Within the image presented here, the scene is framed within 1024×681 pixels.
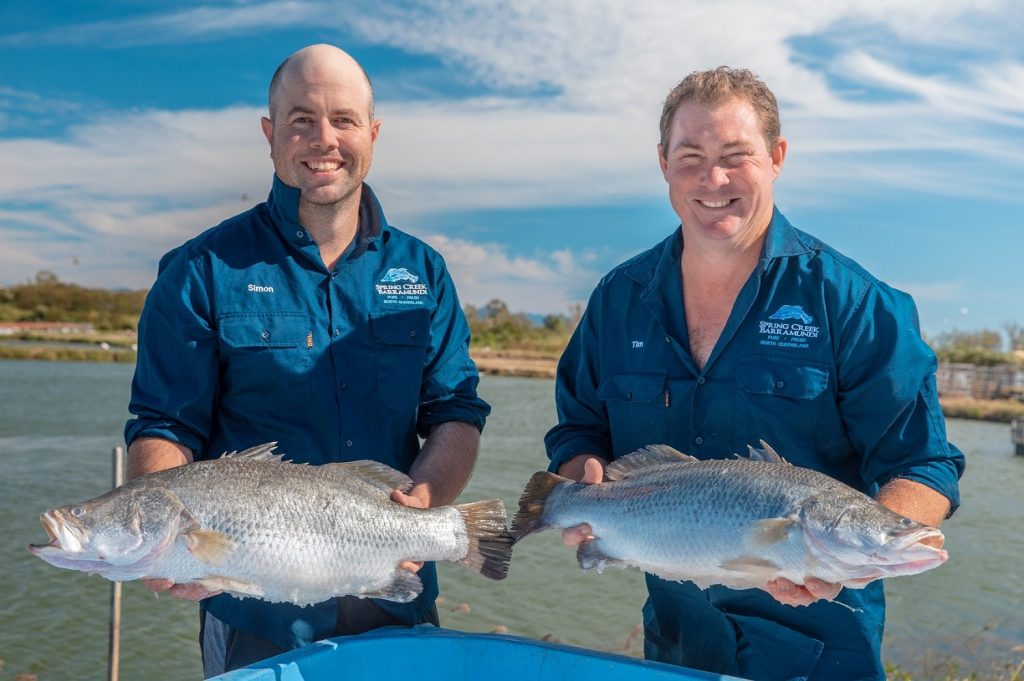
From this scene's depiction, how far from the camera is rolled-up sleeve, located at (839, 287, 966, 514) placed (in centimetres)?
335

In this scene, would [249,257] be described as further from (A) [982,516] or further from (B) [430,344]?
(A) [982,516]

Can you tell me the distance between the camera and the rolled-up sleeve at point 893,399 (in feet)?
11.0

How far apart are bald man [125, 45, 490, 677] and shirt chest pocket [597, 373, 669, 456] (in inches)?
24.0

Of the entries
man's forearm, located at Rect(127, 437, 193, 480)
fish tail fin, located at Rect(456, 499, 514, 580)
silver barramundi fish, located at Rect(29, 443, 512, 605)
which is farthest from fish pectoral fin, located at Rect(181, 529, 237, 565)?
fish tail fin, located at Rect(456, 499, 514, 580)

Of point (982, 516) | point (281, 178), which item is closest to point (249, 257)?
point (281, 178)

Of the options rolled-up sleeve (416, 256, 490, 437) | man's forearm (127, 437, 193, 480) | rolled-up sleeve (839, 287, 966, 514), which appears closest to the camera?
rolled-up sleeve (839, 287, 966, 514)

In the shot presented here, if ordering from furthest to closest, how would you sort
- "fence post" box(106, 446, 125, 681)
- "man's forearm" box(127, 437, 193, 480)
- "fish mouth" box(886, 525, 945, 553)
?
"fence post" box(106, 446, 125, 681)
"man's forearm" box(127, 437, 193, 480)
"fish mouth" box(886, 525, 945, 553)

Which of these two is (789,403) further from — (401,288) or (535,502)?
(401,288)

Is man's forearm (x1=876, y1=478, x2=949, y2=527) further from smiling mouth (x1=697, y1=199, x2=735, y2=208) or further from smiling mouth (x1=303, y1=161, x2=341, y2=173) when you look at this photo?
smiling mouth (x1=303, y1=161, x2=341, y2=173)

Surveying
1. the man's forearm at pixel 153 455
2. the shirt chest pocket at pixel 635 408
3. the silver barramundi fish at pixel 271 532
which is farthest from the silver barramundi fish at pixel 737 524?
the man's forearm at pixel 153 455

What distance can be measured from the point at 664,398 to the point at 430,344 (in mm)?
1017

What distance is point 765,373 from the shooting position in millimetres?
3523

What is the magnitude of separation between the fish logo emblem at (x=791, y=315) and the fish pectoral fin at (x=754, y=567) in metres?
0.90

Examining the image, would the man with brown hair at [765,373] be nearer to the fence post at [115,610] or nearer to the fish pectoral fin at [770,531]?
the fish pectoral fin at [770,531]
